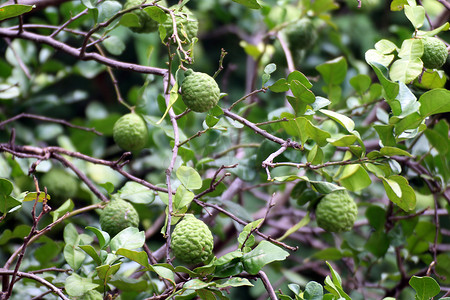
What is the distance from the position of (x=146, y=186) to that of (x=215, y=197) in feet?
0.61

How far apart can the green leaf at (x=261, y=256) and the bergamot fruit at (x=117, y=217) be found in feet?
1.00

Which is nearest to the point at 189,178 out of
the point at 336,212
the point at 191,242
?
the point at 191,242

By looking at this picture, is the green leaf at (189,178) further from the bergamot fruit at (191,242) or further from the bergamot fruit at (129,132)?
the bergamot fruit at (129,132)

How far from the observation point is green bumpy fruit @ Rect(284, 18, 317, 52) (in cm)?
166

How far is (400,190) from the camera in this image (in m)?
0.97

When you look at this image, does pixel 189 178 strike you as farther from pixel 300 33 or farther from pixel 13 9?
pixel 300 33

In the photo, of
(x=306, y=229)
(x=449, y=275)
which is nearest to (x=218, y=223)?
(x=306, y=229)

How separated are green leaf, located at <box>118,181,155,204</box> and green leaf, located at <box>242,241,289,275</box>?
32cm

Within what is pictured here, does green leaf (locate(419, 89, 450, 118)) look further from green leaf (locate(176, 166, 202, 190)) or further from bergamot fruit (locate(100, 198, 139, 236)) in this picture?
bergamot fruit (locate(100, 198, 139, 236))

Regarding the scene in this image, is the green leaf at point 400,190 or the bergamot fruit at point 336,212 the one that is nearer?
the green leaf at point 400,190

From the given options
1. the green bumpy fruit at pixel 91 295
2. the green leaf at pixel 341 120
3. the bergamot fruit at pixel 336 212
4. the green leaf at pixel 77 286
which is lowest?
the bergamot fruit at pixel 336 212

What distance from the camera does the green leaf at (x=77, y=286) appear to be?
89cm

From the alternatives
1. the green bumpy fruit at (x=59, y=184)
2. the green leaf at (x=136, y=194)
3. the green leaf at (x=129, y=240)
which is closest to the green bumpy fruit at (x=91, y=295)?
the green leaf at (x=129, y=240)

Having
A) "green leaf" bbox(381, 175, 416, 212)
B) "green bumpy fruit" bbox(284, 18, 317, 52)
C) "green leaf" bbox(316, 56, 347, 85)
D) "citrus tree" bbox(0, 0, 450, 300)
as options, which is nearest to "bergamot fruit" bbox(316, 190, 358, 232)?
"citrus tree" bbox(0, 0, 450, 300)
